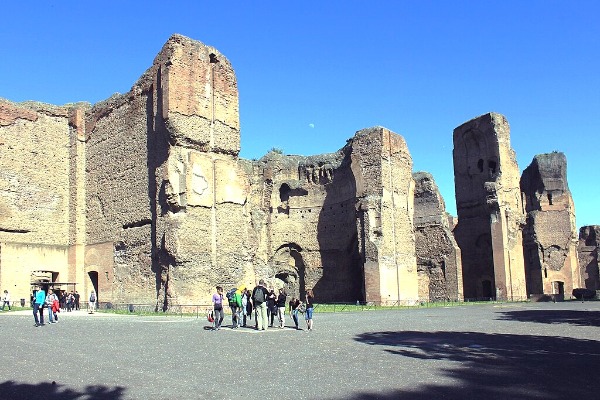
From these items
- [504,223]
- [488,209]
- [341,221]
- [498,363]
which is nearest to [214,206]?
[341,221]

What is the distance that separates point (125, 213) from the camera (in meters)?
25.6

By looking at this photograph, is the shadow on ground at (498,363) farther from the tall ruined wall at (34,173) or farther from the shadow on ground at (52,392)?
the tall ruined wall at (34,173)

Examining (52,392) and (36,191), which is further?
(36,191)

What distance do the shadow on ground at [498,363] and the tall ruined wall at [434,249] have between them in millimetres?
23208

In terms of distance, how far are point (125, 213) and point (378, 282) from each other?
13.5 meters

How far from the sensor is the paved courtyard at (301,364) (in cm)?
682

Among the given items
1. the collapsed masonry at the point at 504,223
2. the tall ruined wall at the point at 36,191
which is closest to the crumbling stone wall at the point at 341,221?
the collapsed masonry at the point at 504,223

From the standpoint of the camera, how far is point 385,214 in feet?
105

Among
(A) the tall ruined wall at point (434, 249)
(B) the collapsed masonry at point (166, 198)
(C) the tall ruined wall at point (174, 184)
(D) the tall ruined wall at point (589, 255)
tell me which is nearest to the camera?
(C) the tall ruined wall at point (174, 184)

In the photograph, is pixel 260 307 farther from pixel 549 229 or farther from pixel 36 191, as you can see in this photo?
pixel 549 229

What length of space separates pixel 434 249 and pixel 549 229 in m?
15.2

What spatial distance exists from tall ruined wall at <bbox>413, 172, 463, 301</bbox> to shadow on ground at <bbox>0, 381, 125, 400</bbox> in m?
30.8

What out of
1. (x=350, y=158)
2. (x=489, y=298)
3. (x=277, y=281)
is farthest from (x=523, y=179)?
(x=277, y=281)

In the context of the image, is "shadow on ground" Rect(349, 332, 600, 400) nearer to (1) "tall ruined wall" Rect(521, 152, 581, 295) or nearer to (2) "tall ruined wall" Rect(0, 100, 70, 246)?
(2) "tall ruined wall" Rect(0, 100, 70, 246)
